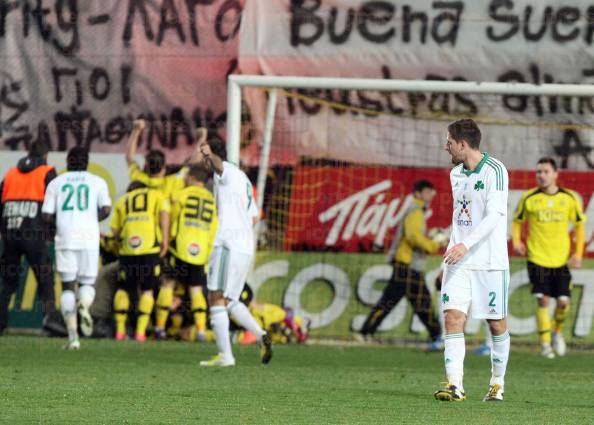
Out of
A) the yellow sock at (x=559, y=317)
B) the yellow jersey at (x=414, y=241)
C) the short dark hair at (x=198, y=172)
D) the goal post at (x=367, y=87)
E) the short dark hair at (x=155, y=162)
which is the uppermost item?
the goal post at (x=367, y=87)

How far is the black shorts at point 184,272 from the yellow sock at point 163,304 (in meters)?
0.19

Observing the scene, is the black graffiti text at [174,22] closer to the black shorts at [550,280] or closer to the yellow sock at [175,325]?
the yellow sock at [175,325]

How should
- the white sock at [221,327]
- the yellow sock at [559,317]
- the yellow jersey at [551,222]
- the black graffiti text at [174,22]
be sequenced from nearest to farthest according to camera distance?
the white sock at [221,327]
the yellow jersey at [551,222]
the yellow sock at [559,317]
the black graffiti text at [174,22]

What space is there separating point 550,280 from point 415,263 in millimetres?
1664

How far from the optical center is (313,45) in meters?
16.3

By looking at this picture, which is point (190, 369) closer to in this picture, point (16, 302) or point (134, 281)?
point (134, 281)

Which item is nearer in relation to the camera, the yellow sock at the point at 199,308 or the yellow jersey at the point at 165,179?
the yellow sock at the point at 199,308

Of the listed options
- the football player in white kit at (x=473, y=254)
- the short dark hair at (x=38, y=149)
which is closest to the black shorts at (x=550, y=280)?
the short dark hair at (x=38, y=149)

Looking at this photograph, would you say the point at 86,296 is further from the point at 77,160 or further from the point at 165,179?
the point at 165,179

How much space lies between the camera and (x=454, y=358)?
8.76 m

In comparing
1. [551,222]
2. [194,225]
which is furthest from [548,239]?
[194,225]

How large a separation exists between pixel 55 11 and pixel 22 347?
4896 millimetres

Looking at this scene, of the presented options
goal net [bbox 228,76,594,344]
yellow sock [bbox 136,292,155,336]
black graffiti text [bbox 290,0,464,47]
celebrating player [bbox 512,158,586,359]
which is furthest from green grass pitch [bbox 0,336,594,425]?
black graffiti text [bbox 290,0,464,47]

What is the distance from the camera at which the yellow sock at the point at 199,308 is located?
15180 mm
